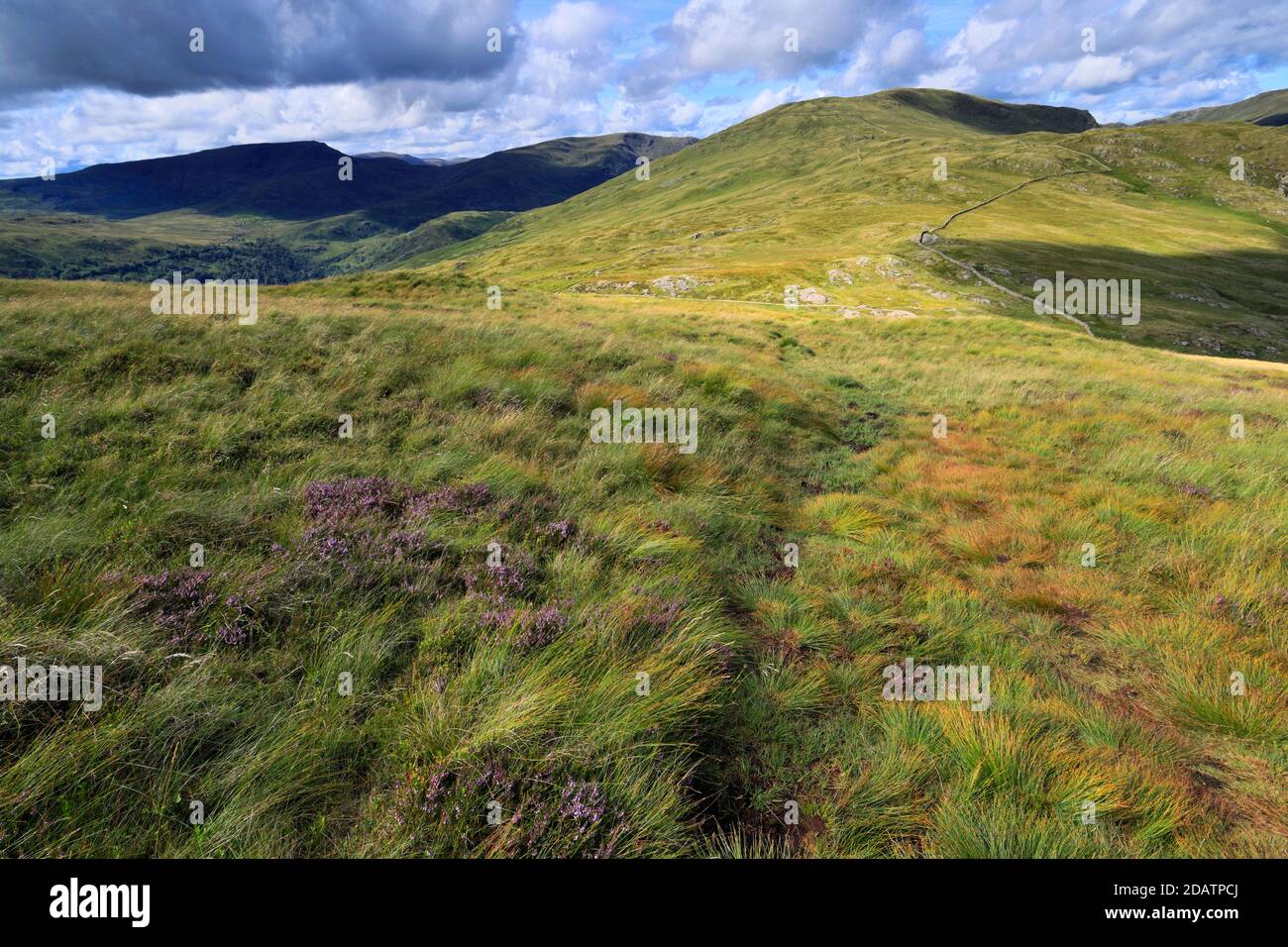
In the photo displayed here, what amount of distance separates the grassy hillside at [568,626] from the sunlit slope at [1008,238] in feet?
163

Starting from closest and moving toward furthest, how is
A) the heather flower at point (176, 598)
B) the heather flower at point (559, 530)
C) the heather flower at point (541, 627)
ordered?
the heather flower at point (176, 598)
the heather flower at point (541, 627)
the heather flower at point (559, 530)

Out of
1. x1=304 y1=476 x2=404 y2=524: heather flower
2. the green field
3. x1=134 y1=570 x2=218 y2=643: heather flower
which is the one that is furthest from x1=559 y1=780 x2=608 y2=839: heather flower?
x1=304 y1=476 x2=404 y2=524: heather flower

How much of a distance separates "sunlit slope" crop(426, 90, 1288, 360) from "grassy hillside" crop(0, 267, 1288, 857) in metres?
49.6

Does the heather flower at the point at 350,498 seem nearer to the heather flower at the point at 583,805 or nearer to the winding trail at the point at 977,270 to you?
the heather flower at the point at 583,805

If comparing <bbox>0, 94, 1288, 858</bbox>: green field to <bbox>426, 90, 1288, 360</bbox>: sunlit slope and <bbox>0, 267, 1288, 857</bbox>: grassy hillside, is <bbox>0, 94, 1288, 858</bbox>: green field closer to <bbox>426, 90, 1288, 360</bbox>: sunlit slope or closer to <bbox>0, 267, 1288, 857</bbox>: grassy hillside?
A: <bbox>0, 267, 1288, 857</bbox>: grassy hillside

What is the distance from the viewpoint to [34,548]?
12.0 ft

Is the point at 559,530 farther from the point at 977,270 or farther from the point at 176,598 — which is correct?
the point at 977,270

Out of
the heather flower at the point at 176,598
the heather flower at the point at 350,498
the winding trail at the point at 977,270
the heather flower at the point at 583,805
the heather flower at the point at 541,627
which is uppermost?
the winding trail at the point at 977,270

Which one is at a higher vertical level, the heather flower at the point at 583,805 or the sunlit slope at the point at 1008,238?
the sunlit slope at the point at 1008,238

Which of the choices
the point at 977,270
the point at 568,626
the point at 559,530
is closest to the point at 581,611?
the point at 568,626

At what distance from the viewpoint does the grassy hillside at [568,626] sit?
255cm

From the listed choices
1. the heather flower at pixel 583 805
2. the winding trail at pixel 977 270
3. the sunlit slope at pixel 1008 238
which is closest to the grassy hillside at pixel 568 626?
the heather flower at pixel 583 805

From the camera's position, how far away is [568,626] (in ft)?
12.4
